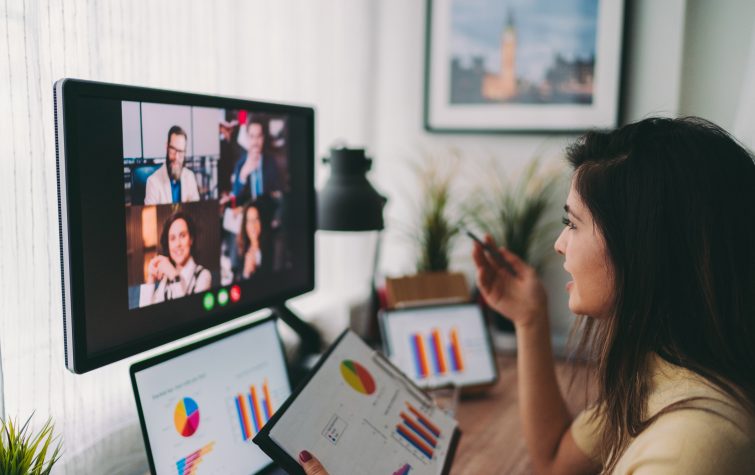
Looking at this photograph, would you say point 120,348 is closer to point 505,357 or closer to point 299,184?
point 299,184

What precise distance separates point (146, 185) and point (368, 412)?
530mm

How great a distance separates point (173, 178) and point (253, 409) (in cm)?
45

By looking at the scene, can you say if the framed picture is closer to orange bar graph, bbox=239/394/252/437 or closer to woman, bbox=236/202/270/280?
woman, bbox=236/202/270/280

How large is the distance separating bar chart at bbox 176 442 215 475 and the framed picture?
5.21 ft

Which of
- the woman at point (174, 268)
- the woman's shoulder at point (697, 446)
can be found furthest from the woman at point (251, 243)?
the woman's shoulder at point (697, 446)

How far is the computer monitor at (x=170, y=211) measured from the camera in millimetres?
850

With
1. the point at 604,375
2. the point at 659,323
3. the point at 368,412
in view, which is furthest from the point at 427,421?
the point at 659,323

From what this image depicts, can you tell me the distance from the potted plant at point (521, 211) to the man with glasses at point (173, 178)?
4.50 ft

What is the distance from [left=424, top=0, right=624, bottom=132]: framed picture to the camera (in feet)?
6.88

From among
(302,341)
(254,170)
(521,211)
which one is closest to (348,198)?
(254,170)

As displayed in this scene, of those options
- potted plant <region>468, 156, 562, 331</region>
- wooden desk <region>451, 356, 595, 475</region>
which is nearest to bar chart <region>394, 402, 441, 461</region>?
wooden desk <region>451, 356, 595, 475</region>

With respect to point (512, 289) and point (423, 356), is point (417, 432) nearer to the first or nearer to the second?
point (512, 289)

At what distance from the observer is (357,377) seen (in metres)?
1.17

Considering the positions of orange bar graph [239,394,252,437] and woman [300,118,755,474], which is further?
orange bar graph [239,394,252,437]
